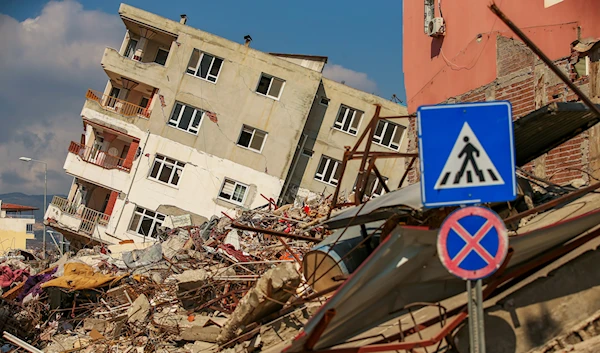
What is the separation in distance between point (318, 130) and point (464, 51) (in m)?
22.0

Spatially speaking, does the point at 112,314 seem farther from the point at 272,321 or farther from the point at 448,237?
the point at 448,237

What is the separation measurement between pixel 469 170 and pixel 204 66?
29.9 m

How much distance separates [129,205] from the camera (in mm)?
32688

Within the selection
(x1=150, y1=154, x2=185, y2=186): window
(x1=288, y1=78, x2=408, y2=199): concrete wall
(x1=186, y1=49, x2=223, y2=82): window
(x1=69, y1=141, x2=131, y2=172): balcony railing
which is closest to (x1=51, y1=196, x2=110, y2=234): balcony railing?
(x1=69, y1=141, x2=131, y2=172): balcony railing

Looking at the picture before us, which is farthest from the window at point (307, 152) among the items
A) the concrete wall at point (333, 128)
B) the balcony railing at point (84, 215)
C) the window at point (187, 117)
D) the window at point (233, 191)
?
the balcony railing at point (84, 215)

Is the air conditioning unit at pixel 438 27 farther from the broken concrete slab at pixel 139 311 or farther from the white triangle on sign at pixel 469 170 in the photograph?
the white triangle on sign at pixel 469 170

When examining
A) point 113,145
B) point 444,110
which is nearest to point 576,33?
point 444,110

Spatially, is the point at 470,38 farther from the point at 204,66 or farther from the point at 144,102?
the point at 144,102

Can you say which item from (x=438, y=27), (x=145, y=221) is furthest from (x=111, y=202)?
(x=438, y=27)

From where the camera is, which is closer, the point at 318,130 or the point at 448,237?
the point at 448,237

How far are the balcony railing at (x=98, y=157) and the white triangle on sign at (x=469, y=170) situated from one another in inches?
1187

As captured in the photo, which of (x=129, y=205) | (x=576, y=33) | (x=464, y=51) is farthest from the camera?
(x=129, y=205)

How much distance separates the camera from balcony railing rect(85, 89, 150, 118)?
109 feet

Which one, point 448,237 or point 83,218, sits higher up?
point 448,237
